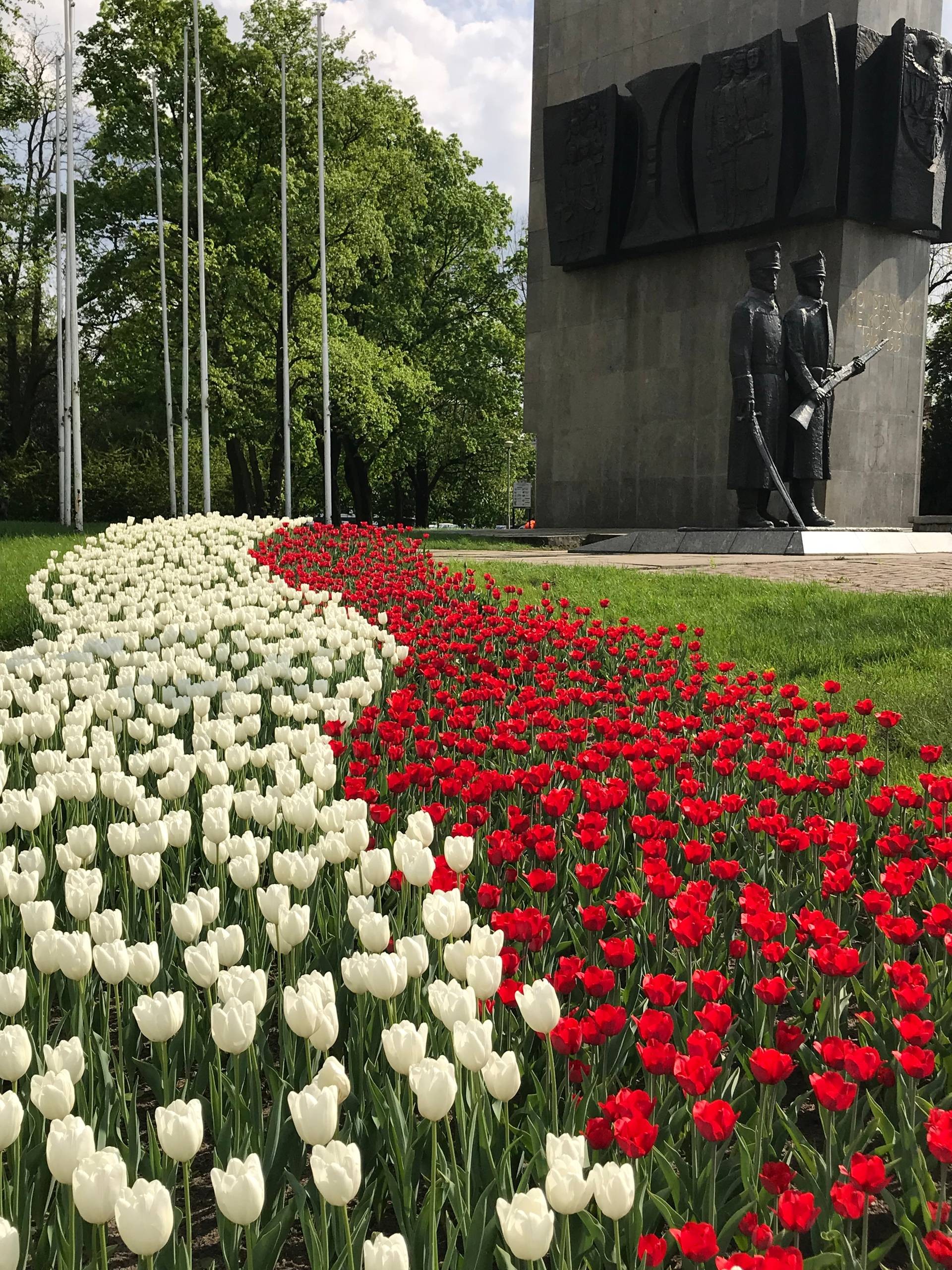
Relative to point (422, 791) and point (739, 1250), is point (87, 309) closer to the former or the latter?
point (422, 791)

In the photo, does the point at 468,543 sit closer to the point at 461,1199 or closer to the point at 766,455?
the point at 766,455

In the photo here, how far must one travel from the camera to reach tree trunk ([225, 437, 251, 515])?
29.4 m

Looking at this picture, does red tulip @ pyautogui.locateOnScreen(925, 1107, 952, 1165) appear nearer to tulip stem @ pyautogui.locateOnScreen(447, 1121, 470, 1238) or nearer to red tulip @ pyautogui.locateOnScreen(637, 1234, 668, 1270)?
red tulip @ pyautogui.locateOnScreen(637, 1234, 668, 1270)

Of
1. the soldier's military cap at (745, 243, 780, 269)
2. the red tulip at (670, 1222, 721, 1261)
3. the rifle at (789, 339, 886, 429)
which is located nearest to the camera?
the red tulip at (670, 1222, 721, 1261)

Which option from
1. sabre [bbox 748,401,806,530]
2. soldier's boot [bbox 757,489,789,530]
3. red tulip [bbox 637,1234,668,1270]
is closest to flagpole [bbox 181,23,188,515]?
soldier's boot [bbox 757,489,789,530]

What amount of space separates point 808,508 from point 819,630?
9.40 metres

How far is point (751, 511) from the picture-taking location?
52.2ft

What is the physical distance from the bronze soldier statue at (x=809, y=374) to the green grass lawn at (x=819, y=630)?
664 cm

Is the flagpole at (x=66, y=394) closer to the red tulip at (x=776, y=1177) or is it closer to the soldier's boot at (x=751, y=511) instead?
the soldier's boot at (x=751, y=511)

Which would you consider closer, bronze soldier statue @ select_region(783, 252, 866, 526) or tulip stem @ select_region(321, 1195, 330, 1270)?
tulip stem @ select_region(321, 1195, 330, 1270)

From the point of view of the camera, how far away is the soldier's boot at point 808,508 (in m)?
16.1

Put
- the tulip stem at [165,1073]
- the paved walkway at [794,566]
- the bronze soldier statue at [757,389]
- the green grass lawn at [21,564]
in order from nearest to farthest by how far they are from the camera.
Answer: the tulip stem at [165,1073] → the green grass lawn at [21,564] → the paved walkway at [794,566] → the bronze soldier statue at [757,389]

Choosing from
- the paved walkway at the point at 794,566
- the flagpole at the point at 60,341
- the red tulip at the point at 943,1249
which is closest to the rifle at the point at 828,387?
the paved walkway at the point at 794,566

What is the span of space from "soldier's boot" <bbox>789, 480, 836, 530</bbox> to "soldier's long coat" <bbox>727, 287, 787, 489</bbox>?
1.99ft
